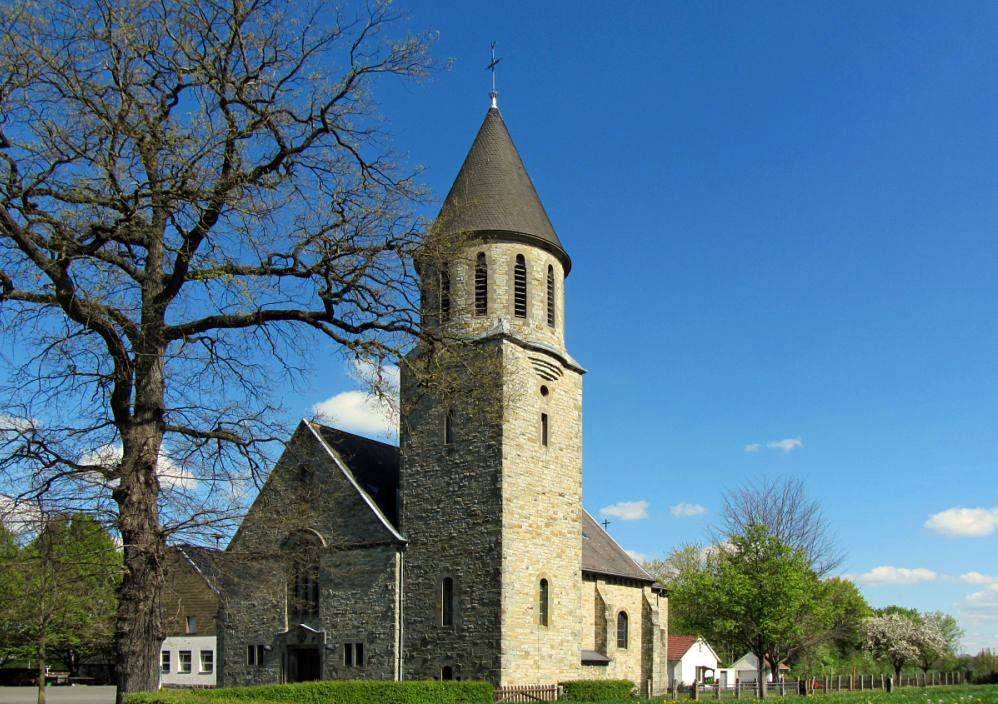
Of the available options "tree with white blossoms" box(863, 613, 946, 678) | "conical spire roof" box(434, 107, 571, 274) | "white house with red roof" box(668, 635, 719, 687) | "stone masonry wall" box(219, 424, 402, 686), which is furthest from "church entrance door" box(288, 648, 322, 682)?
"tree with white blossoms" box(863, 613, 946, 678)

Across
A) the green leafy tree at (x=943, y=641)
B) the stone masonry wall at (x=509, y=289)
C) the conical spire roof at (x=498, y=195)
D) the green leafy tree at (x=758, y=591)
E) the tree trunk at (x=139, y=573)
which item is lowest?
the green leafy tree at (x=943, y=641)

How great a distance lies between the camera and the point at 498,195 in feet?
103

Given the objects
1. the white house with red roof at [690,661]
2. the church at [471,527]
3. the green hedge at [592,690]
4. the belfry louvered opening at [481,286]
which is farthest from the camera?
the white house with red roof at [690,661]

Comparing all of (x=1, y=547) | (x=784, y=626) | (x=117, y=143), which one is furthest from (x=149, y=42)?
(x=784, y=626)

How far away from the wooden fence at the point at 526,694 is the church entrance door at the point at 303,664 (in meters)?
7.56

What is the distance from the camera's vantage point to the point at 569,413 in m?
31.7

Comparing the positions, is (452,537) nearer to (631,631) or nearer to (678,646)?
(631,631)

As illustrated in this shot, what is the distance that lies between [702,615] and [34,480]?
29681mm

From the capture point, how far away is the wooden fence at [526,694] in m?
26.0

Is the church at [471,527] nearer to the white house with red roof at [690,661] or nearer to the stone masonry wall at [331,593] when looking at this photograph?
the stone masonry wall at [331,593]

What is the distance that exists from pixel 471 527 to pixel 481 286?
7874mm

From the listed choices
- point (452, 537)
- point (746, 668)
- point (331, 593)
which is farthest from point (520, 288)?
point (746, 668)

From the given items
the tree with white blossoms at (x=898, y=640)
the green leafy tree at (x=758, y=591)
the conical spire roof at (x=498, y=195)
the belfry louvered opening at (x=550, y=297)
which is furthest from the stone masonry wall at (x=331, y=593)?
the tree with white blossoms at (x=898, y=640)

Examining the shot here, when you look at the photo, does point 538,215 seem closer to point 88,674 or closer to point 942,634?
point 88,674
